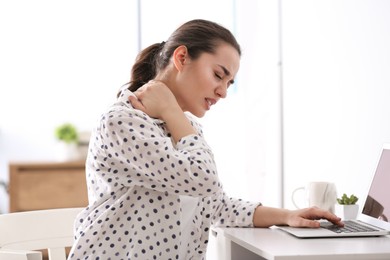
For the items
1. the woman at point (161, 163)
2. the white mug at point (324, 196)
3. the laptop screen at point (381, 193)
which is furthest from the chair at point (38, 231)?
the laptop screen at point (381, 193)

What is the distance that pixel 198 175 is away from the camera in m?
1.45

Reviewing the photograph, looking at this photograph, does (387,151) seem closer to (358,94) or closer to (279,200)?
(358,94)

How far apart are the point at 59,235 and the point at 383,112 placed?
1.13 metres

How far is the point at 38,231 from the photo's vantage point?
189 cm

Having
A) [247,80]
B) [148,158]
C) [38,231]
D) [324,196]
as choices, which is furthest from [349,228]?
[247,80]

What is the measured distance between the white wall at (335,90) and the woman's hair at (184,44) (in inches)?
33.0

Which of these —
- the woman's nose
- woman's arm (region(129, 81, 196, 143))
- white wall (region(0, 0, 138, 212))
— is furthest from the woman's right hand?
white wall (region(0, 0, 138, 212))

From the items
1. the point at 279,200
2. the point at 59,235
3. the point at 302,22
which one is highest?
the point at 302,22

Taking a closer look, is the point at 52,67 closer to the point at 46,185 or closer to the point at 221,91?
the point at 46,185

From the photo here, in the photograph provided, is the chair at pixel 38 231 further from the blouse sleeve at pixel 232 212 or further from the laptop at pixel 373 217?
the laptop at pixel 373 217

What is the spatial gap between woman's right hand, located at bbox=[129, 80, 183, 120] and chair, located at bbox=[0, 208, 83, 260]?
20.1 inches

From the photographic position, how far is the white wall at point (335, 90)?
238 centimetres

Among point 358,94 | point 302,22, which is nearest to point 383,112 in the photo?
point 358,94

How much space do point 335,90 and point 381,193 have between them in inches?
38.6
